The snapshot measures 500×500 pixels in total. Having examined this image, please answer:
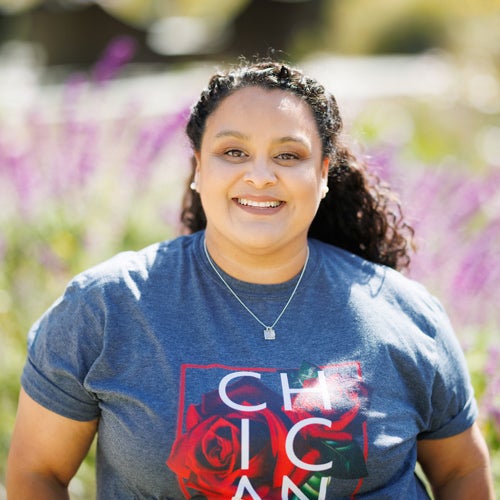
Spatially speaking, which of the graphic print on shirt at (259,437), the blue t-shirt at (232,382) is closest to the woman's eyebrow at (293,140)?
the blue t-shirt at (232,382)

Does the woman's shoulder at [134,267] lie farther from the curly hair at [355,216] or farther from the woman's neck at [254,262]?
the curly hair at [355,216]

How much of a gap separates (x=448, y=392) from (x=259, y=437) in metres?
0.59

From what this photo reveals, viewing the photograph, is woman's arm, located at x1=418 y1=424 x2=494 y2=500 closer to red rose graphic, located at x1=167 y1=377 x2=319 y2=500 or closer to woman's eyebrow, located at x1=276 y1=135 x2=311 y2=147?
red rose graphic, located at x1=167 y1=377 x2=319 y2=500

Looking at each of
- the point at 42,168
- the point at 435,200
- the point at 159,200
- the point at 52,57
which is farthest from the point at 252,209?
the point at 52,57

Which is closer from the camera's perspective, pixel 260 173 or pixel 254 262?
pixel 260 173

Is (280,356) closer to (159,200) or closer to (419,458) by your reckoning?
(419,458)

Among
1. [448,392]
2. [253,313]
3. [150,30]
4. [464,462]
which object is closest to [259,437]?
[253,313]

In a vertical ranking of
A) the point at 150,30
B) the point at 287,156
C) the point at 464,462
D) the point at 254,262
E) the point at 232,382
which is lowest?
the point at 464,462

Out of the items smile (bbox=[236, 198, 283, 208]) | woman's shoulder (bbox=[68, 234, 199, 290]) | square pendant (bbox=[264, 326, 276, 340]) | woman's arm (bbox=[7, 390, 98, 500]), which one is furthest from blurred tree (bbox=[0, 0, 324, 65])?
woman's arm (bbox=[7, 390, 98, 500])

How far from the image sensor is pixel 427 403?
2.34m

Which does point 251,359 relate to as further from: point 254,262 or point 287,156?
point 287,156

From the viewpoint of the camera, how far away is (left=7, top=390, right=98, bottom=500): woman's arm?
2201mm

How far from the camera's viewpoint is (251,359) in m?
2.19

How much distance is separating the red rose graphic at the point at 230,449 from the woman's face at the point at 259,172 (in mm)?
438
